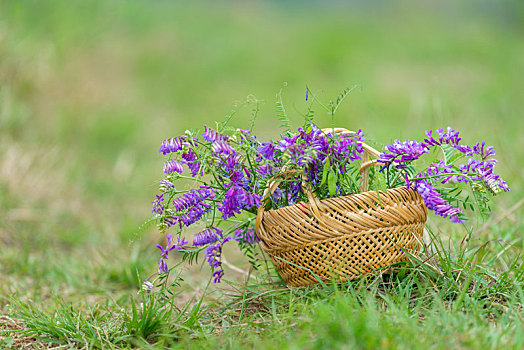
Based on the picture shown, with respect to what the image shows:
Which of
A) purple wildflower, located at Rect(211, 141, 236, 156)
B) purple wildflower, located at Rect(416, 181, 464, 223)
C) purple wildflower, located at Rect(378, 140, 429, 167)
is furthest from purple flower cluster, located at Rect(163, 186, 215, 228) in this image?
purple wildflower, located at Rect(416, 181, 464, 223)

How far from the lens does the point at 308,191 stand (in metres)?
1.71

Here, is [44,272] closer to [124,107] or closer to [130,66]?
[124,107]

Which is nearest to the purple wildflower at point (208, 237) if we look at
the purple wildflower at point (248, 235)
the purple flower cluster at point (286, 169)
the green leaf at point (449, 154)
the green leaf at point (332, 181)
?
the purple flower cluster at point (286, 169)

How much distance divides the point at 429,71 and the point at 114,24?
4961mm

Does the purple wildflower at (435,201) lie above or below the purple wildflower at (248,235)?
above

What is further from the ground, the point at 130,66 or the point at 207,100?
Result: the point at 130,66

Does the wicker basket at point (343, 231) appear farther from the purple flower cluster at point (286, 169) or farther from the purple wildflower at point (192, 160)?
the purple wildflower at point (192, 160)

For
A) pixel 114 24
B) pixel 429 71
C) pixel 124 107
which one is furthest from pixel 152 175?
pixel 429 71

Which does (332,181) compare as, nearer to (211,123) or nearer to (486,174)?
(486,174)

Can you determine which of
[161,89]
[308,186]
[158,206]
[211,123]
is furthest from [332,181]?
[161,89]

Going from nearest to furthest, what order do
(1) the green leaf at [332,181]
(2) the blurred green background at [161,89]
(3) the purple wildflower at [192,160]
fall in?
1. (1) the green leaf at [332,181]
2. (3) the purple wildflower at [192,160]
3. (2) the blurred green background at [161,89]

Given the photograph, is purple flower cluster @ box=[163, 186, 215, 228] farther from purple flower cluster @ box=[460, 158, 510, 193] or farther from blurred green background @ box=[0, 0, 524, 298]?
purple flower cluster @ box=[460, 158, 510, 193]

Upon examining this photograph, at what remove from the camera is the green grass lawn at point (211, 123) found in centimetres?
172

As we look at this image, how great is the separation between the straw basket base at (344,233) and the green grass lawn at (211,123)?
0.08 meters
